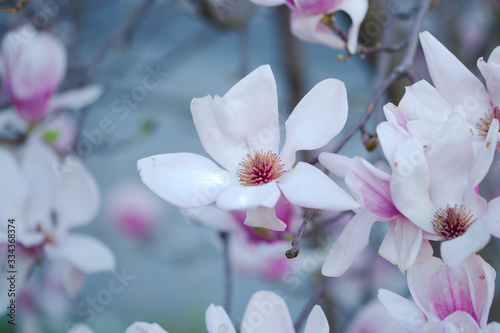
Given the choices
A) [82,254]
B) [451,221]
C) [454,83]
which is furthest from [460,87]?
[82,254]

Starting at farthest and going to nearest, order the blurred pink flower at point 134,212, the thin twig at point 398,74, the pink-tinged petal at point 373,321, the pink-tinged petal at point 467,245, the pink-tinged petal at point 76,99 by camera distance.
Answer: the blurred pink flower at point 134,212
the pink-tinged petal at point 76,99
the pink-tinged petal at point 373,321
the thin twig at point 398,74
the pink-tinged petal at point 467,245

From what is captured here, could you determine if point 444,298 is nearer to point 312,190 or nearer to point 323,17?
point 312,190

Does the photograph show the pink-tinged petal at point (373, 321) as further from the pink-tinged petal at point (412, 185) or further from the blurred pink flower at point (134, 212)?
the blurred pink flower at point (134, 212)

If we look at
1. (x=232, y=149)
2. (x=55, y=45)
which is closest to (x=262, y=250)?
(x=232, y=149)

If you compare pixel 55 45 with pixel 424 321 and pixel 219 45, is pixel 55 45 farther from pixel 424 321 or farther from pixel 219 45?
pixel 219 45

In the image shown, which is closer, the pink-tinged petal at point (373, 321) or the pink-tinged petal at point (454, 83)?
the pink-tinged petal at point (454, 83)

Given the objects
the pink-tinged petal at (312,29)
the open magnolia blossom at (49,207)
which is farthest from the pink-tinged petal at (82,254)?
the pink-tinged petal at (312,29)

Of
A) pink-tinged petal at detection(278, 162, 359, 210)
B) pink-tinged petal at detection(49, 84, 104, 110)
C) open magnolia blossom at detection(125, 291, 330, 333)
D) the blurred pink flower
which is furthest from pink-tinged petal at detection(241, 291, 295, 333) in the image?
the blurred pink flower
